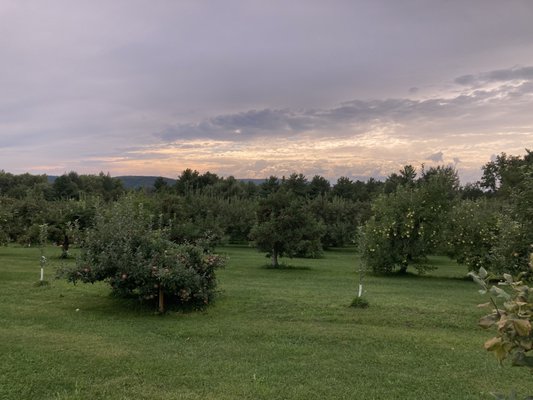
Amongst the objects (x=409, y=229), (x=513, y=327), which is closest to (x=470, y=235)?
(x=409, y=229)

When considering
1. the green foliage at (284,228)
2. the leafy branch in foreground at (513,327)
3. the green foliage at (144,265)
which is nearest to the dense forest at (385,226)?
the green foliage at (284,228)

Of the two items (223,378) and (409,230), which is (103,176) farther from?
(223,378)

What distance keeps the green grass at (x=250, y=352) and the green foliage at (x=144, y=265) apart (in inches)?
23.4

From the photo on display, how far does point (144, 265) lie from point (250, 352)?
3763 mm

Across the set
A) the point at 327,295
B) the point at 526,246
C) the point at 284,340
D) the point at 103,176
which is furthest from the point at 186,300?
the point at 103,176

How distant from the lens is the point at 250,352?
7773mm

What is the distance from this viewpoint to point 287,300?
39.5 ft

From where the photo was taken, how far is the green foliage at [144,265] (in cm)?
1041

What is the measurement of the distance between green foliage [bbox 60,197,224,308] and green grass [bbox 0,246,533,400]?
0.59 metres

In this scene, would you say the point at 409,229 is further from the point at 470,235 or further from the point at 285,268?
the point at 285,268

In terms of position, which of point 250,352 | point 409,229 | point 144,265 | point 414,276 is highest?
point 409,229

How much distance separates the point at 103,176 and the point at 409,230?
302 ft

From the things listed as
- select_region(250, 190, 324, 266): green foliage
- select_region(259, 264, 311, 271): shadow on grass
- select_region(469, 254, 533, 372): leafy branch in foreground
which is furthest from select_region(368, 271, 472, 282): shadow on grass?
select_region(469, 254, 533, 372): leafy branch in foreground

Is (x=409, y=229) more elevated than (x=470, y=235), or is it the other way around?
(x=409, y=229)
